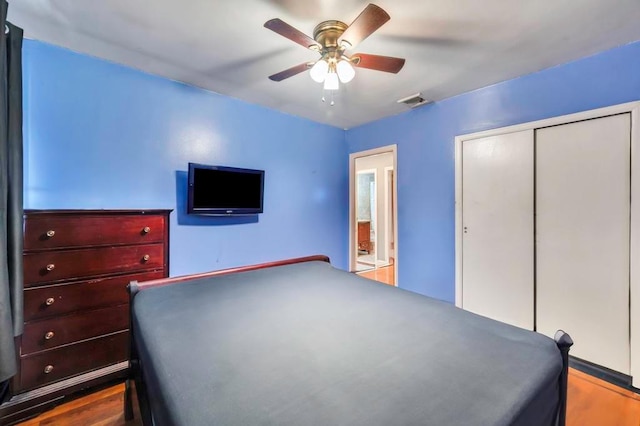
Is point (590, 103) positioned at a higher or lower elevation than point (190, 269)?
higher

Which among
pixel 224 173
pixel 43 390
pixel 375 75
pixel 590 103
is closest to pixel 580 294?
pixel 590 103

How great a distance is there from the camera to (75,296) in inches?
70.0

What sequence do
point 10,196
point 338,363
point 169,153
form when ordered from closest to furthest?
1. point 338,363
2. point 10,196
3. point 169,153

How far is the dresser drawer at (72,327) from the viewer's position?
1.66 metres

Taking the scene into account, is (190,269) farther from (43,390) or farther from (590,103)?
(590,103)

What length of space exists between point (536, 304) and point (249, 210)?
2.92 metres

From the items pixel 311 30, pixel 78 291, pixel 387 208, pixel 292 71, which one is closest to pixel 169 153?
pixel 78 291

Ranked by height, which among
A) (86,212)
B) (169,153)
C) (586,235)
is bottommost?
(586,235)

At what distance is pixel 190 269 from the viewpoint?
2.69 meters

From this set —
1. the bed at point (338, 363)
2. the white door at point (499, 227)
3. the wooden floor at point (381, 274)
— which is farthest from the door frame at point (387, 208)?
the bed at point (338, 363)

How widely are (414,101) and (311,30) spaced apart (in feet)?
5.24

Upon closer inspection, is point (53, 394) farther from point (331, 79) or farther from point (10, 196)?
point (331, 79)

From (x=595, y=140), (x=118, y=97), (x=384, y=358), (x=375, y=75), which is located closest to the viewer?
(x=384, y=358)

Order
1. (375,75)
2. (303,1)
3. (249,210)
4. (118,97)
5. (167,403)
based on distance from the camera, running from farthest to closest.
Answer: (249,210) < (375,75) < (118,97) < (303,1) < (167,403)
